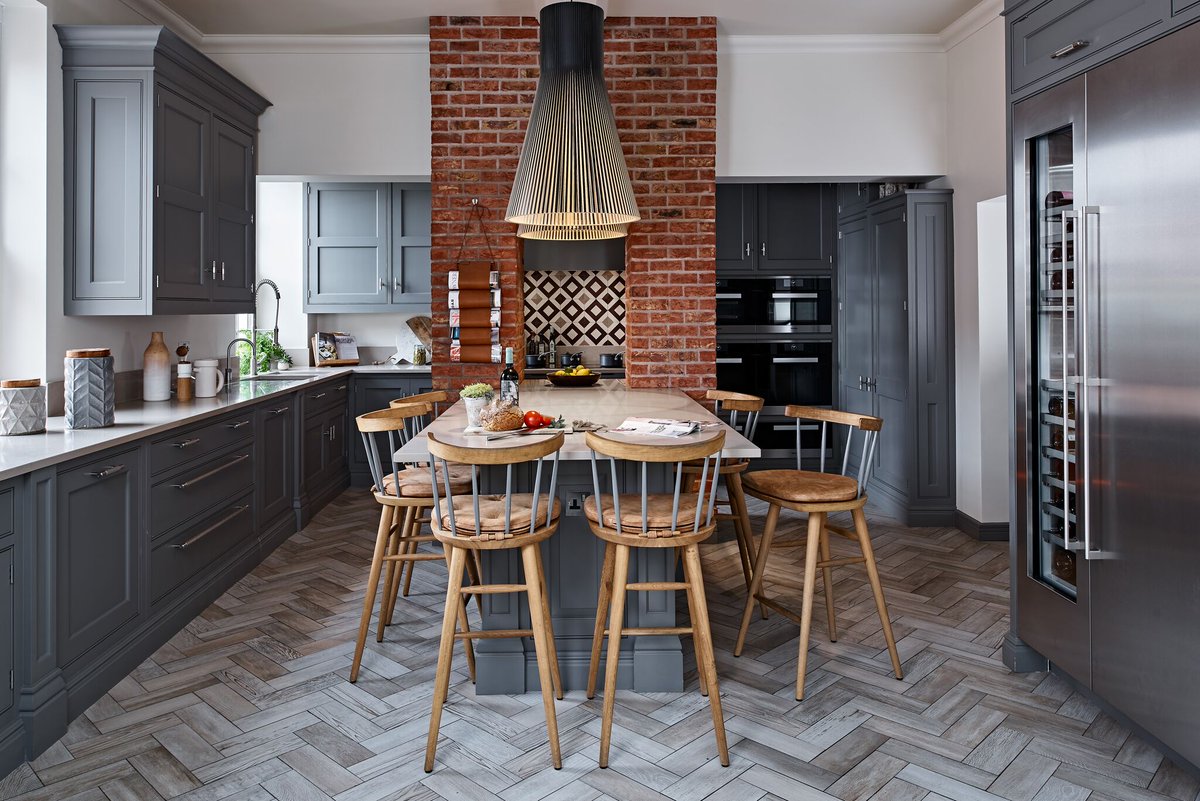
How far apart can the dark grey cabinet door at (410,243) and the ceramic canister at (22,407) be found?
347 centimetres

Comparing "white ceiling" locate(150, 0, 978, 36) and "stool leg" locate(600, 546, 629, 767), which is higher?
"white ceiling" locate(150, 0, 978, 36)

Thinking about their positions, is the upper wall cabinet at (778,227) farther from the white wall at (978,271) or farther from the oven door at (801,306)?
the white wall at (978,271)

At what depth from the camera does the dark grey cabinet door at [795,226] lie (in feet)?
20.2

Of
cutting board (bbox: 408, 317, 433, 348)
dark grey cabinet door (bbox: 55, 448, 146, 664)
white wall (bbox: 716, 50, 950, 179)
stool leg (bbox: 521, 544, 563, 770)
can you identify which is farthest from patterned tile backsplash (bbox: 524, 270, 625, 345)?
stool leg (bbox: 521, 544, 563, 770)

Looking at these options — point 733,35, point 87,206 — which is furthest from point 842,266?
point 87,206

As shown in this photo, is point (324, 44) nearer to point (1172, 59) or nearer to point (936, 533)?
point (1172, 59)

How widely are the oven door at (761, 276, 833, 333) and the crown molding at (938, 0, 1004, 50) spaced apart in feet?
6.52

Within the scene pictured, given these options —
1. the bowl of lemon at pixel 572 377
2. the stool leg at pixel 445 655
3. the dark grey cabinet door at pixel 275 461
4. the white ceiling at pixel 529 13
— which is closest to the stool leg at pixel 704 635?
the stool leg at pixel 445 655

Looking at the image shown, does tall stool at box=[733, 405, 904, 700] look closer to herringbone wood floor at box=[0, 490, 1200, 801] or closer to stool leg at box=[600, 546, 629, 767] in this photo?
herringbone wood floor at box=[0, 490, 1200, 801]

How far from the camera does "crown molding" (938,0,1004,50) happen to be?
4.19 metres

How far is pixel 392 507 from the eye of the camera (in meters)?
2.98

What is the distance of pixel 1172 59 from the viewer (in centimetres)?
206

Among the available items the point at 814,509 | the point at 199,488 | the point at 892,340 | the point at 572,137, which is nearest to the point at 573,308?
the point at 892,340

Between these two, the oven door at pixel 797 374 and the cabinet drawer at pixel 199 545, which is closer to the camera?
the cabinet drawer at pixel 199 545
